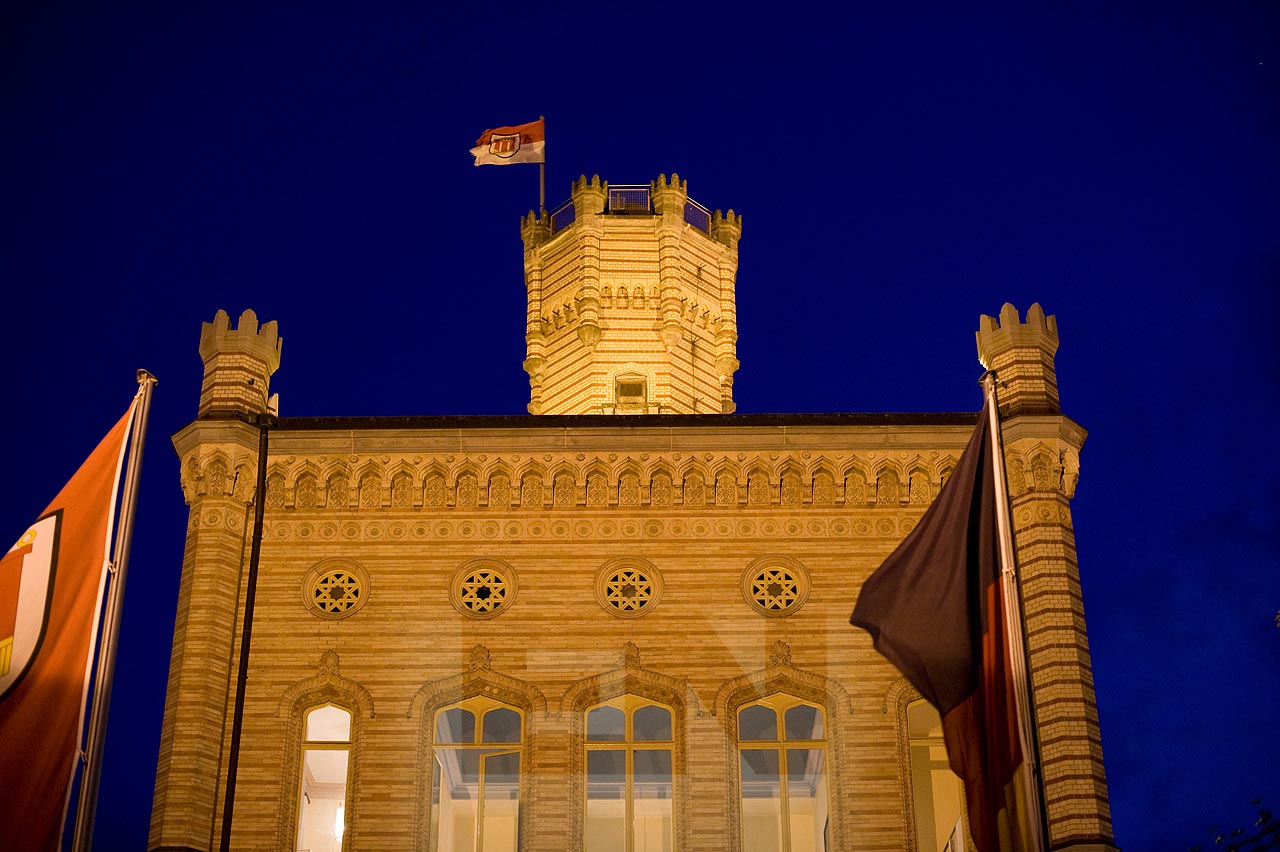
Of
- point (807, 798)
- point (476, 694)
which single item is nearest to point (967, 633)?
point (807, 798)

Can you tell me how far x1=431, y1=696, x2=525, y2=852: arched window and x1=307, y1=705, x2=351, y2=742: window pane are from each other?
161 centimetres

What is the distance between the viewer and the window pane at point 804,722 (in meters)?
30.2

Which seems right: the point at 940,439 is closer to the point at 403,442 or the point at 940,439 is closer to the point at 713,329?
the point at 403,442

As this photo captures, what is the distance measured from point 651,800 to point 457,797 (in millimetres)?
3310

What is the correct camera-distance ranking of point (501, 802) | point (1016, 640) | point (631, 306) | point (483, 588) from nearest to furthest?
point (1016, 640)
point (501, 802)
point (483, 588)
point (631, 306)

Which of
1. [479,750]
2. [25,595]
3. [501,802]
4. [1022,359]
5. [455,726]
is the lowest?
[501,802]

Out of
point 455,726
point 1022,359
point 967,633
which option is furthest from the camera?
point 1022,359

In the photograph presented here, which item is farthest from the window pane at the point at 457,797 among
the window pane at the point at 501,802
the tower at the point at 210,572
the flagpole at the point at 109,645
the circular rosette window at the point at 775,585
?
the flagpole at the point at 109,645

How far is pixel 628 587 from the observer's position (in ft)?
102

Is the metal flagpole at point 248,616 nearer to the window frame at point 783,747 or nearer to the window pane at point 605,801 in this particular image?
the window pane at point 605,801

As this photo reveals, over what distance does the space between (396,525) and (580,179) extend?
70.4 ft

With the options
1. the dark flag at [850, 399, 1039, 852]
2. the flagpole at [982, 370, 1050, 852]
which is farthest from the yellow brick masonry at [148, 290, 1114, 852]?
the flagpole at [982, 370, 1050, 852]

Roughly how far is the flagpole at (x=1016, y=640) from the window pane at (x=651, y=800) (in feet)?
25.0

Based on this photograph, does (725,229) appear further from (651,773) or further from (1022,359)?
(651,773)
